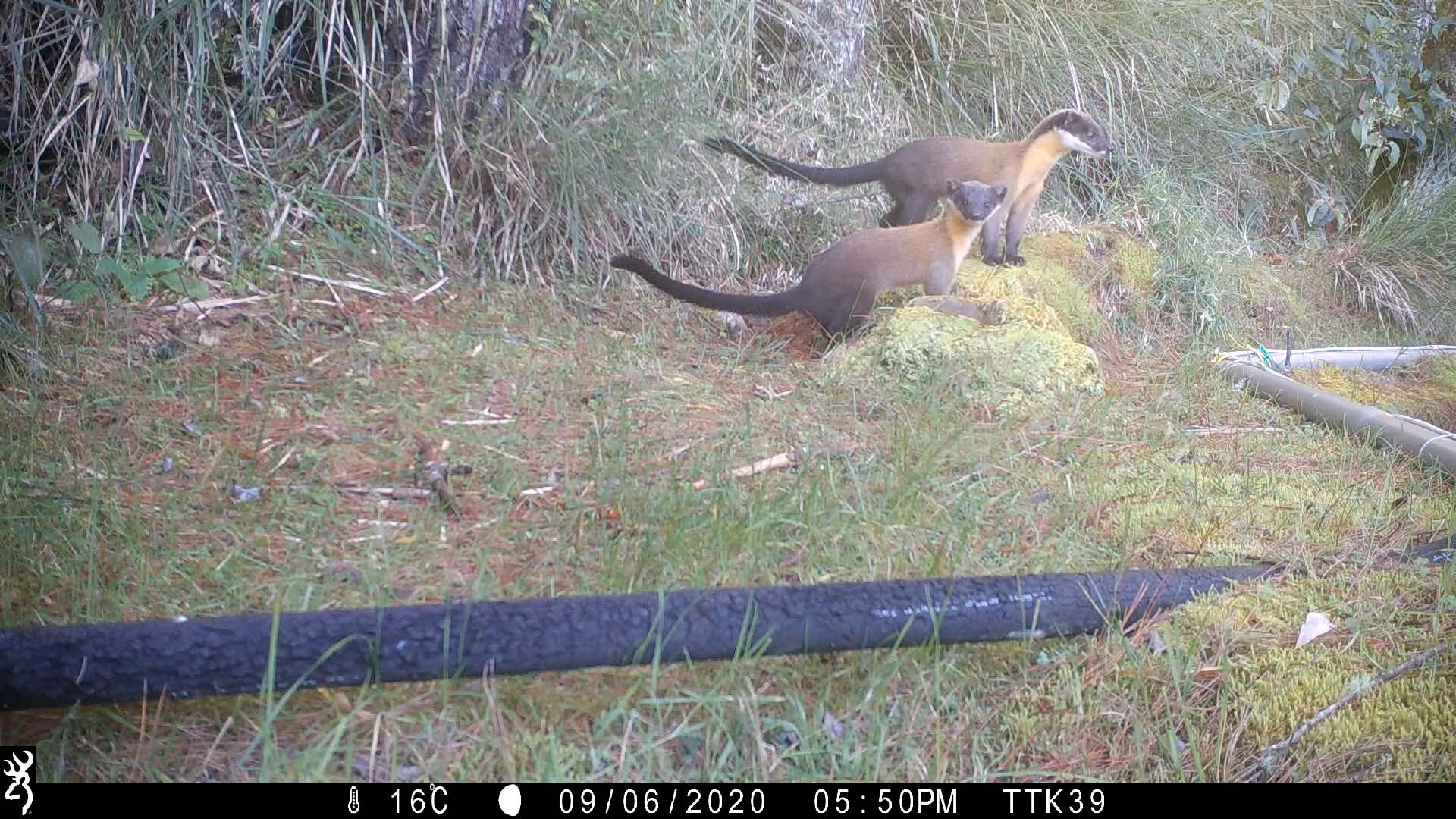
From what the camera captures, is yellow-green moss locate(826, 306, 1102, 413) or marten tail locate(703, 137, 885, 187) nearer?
yellow-green moss locate(826, 306, 1102, 413)

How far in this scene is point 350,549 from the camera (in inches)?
99.9

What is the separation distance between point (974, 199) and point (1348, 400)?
1.58 m

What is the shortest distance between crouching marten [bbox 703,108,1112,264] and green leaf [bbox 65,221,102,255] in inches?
97.6

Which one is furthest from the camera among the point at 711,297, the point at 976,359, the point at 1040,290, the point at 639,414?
the point at 1040,290

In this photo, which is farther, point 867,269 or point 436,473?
point 867,269

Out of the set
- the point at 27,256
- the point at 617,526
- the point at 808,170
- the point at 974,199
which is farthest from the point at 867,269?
the point at 27,256

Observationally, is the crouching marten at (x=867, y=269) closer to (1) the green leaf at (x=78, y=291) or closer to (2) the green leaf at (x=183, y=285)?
(2) the green leaf at (x=183, y=285)

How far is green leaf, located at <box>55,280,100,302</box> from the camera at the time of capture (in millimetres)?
3672

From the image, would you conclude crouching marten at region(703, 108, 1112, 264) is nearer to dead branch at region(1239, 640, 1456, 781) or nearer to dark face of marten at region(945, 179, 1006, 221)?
dark face of marten at region(945, 179, 1006, 221)

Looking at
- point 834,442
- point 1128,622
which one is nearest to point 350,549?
point 834,442

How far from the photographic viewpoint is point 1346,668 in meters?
2.37
